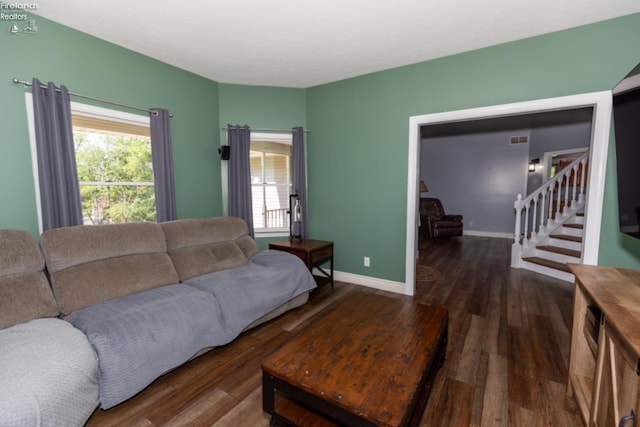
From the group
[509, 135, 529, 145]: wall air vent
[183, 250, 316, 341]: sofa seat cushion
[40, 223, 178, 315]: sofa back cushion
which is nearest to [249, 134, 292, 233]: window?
[183, 250, 316, 341]: sofa seat cushion

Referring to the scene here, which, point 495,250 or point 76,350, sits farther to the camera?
point 495,250

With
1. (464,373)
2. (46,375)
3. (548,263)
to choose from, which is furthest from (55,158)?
(548,263)

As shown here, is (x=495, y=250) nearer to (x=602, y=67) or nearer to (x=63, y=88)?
(x=602, y=67)

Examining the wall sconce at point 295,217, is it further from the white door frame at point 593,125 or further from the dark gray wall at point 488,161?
the dark gray wall at point 488,161

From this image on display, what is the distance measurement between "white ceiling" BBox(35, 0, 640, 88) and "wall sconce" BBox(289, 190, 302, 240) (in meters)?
1.63

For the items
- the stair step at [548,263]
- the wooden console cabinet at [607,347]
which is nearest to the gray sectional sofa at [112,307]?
the wooden console cabinet at [607,347]

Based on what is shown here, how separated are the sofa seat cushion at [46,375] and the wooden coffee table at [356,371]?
2.93ft

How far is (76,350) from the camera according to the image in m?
1.41

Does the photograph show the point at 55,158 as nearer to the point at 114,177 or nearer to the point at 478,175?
the point at 114,177

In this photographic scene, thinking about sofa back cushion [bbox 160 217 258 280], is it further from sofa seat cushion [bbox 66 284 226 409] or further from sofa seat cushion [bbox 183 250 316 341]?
sofa seat cushion [bbox 66 284 226 409]

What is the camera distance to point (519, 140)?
21.9 feet

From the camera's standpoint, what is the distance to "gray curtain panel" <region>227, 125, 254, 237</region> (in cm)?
355

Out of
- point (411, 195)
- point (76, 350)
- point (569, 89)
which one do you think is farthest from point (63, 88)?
point (569, 89)

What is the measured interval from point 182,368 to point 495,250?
5.80m
